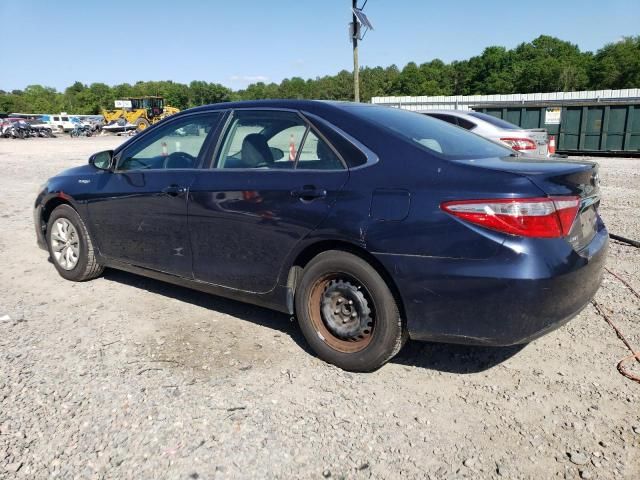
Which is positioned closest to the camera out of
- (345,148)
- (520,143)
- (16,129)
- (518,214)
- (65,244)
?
(518,214)

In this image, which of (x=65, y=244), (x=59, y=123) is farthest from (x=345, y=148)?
Answer: (x=59, y=123)

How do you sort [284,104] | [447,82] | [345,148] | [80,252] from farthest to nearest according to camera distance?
[447,82]
[80,252]
[284,104]
[345,148]

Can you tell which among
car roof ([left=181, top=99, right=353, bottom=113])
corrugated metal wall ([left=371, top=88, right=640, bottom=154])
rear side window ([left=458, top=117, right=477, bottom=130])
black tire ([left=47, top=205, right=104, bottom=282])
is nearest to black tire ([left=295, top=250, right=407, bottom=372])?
car roof ([left=181, top=99, right=353, bottom=113])

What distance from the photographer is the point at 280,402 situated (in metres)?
3.05

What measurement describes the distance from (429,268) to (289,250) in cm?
96

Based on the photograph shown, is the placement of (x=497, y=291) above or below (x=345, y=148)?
below

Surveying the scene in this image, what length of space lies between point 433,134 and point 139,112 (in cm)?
5020

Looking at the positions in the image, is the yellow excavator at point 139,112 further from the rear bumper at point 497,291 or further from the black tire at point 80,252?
the rear bumper at point 497,291

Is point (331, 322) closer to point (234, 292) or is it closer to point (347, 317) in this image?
point (347, 317)

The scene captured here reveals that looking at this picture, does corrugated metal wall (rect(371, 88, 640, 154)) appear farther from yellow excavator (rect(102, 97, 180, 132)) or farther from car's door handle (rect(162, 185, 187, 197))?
yellow excavator (rect(102, 97, 180, 132))

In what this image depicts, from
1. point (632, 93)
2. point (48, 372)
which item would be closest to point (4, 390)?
point (48, 372)

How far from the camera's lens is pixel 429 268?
2891mm

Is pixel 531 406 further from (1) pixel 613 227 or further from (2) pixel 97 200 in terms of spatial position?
(1) pixel 613 227

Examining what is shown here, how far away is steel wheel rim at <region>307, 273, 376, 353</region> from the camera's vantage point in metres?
3.24
